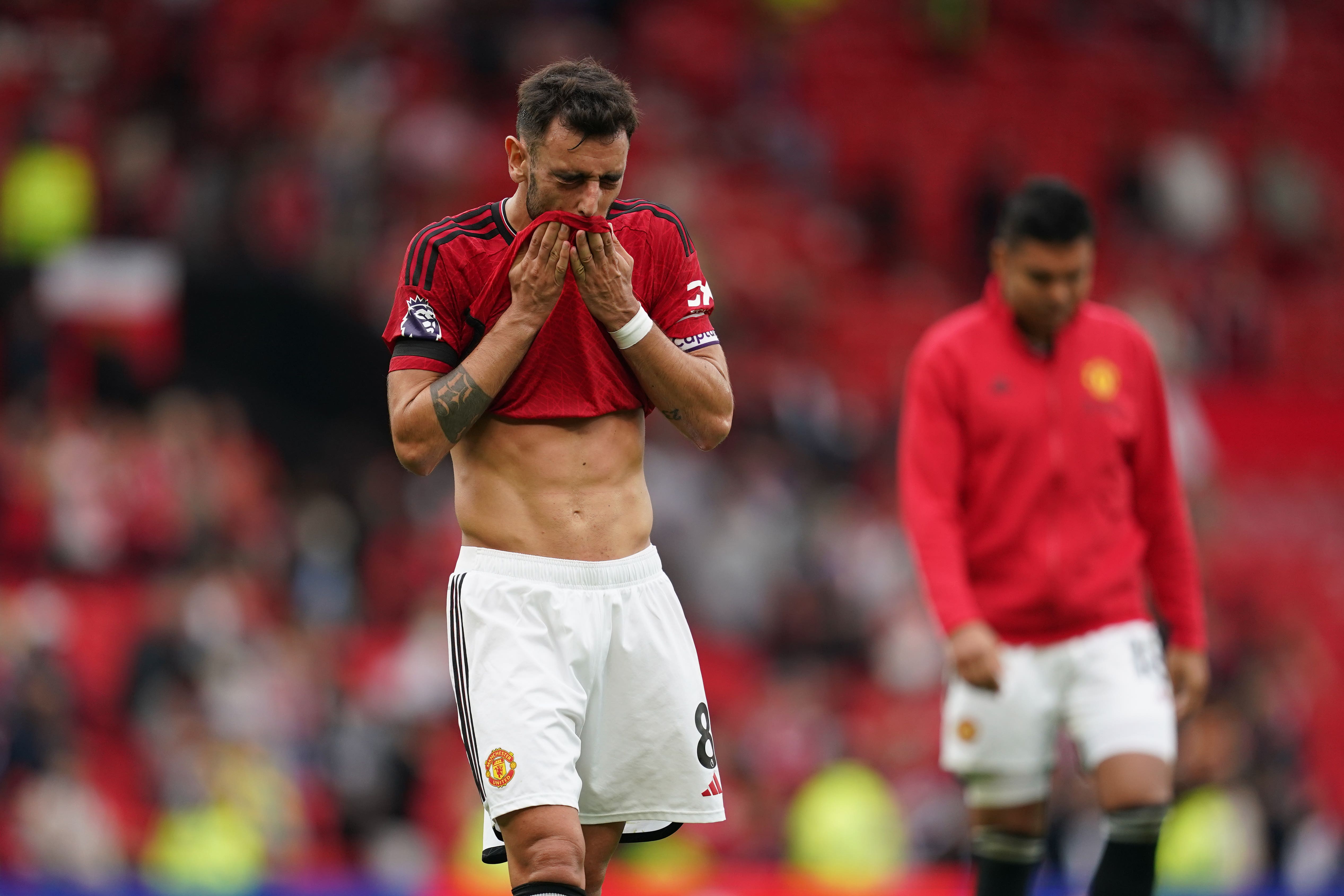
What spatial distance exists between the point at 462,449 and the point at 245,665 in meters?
7.02

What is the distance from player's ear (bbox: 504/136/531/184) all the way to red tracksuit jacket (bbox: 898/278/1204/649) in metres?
1.86

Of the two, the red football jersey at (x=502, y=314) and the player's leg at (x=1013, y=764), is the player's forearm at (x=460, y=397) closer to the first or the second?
the red football jersey at (x=502, y=314)

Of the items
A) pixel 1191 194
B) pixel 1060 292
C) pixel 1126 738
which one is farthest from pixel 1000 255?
pixel 1191 194

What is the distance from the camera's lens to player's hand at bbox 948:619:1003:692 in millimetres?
5227

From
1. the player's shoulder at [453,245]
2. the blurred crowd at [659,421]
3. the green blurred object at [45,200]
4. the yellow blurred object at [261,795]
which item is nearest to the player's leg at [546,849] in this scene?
the player's shoulder at [453,245]

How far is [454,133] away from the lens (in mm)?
15125

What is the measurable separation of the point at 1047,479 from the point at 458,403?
2.23 m

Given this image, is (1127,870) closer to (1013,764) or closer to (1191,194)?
(1013,764)

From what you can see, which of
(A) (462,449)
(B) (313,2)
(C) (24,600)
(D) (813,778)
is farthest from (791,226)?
(A) (462,449)

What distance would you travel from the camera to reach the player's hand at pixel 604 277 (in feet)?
13.2

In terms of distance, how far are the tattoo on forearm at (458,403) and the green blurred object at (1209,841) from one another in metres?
6.85


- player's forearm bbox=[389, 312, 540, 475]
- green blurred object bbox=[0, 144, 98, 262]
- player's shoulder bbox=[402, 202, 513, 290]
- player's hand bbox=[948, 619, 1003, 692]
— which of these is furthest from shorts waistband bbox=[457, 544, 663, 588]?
green blurred object bbox=[0, 144, 98, 262]

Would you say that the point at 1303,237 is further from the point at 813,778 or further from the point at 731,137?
the point at 813,778

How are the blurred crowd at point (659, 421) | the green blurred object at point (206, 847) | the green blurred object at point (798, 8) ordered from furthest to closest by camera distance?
the green blurred object at point (798, 8)
the blurred crowd at point (659, 421)
the green blurred object at point (206, 847)
